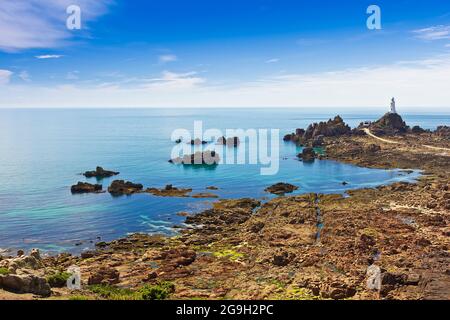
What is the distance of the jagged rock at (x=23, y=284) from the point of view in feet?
97.5

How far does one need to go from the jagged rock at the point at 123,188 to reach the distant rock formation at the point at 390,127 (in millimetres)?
127851

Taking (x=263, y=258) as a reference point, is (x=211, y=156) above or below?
above

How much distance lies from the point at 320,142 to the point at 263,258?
126 m

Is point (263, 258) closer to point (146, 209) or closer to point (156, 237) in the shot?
point (156, 237)

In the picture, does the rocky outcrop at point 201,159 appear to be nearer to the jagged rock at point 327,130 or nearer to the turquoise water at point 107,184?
the turquoise water at point 107,184

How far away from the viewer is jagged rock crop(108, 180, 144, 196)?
86.2 meters

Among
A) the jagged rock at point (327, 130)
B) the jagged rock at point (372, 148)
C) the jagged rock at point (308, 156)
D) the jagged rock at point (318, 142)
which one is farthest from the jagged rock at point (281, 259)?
the jagged rock at point (327, 130)

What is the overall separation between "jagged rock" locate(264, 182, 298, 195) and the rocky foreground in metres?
7.96

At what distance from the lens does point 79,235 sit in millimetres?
58531

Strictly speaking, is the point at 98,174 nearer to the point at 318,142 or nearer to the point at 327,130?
the point at 318,142

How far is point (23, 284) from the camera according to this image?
29953 mm

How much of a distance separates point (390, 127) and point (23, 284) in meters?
178

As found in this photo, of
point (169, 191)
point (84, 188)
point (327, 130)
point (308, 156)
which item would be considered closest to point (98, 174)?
point (84, 188)
